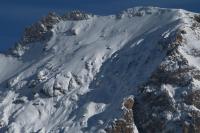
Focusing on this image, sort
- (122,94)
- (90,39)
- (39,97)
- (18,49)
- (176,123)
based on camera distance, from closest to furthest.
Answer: (176,123) → (122,94) → (39,97) → (90,39) → (18,49)

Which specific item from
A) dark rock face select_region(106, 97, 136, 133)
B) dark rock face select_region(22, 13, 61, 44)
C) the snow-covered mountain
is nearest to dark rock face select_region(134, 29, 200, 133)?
the snow-covered mountain

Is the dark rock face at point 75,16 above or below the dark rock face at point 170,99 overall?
below

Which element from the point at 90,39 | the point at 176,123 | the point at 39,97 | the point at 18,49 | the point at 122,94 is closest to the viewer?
the point at 176,123

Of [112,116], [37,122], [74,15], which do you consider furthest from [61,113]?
[74,15]

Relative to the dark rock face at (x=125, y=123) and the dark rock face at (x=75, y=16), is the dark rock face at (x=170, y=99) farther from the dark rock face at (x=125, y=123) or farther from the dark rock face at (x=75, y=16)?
the dark rock face at (x=75, y=16)

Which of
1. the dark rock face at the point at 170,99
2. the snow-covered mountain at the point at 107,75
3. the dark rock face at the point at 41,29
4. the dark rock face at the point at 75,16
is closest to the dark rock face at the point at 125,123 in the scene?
the snow-covered mountain at the point at 107,75

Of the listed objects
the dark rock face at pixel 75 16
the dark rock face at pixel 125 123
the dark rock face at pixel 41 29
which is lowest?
the dark rock face at pixel 41 29

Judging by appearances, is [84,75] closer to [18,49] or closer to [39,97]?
[39,97]

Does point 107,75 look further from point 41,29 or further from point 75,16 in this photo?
point 41,29

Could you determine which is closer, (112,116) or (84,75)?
(112,116)
